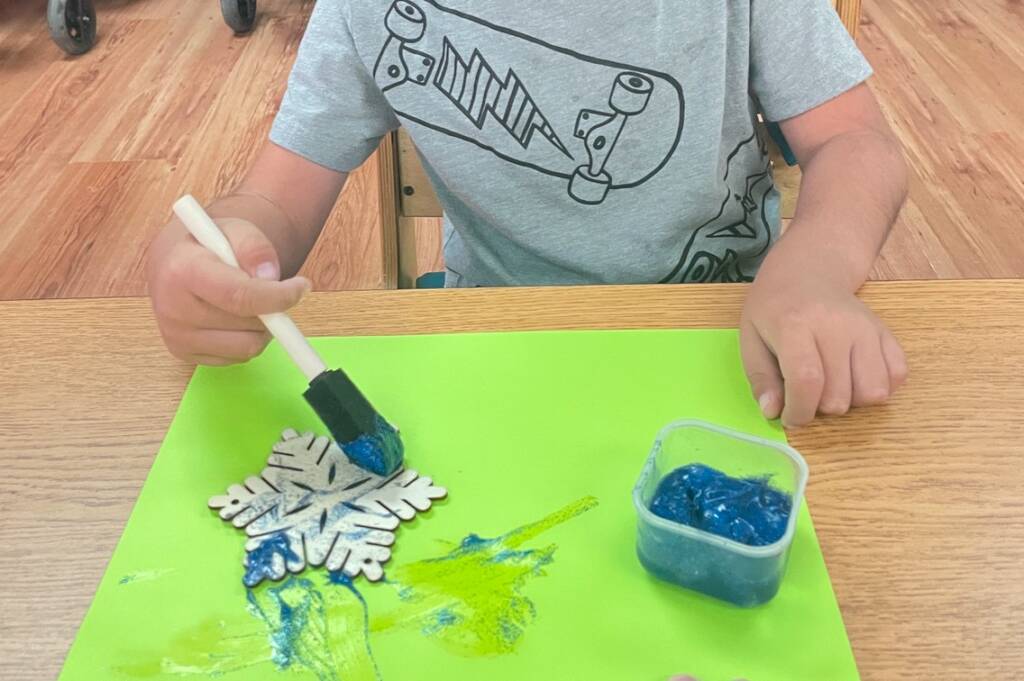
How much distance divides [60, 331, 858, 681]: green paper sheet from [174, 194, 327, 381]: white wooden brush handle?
1.6 inches

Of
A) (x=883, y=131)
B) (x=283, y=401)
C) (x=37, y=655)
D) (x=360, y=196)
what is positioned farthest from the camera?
(x=360, y=196)

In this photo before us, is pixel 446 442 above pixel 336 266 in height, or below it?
above

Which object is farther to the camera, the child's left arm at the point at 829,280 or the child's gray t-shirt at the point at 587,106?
the child's gray t-shirt at the point at 587,106

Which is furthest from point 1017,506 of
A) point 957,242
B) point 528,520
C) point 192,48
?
point 192,48

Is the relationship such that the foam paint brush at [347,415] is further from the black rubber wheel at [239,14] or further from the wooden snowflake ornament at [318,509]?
the black rubber wheel at [239,14]

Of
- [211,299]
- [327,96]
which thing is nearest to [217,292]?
[211,299]

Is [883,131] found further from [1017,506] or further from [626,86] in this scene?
[1017,506]

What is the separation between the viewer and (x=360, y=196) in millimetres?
1720

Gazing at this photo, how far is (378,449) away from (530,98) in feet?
1.08

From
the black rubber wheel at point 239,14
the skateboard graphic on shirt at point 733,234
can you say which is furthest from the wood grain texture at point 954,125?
the black rubber wheel at point 239,14

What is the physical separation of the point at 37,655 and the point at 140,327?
0.73 ft

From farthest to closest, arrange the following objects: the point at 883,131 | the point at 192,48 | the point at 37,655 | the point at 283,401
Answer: the point at 192,48 < the point at 883,131 < the point at 283,401 < the point at 37,655

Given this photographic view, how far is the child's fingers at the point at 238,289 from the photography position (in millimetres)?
483

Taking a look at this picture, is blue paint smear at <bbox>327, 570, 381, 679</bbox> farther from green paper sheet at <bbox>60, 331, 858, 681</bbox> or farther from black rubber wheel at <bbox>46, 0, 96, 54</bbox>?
black rubber wheel at <bbox>46, 0, 96, 54</bbox>
